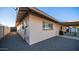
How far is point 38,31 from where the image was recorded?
3195 mm

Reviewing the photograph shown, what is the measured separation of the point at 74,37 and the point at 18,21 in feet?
4.08

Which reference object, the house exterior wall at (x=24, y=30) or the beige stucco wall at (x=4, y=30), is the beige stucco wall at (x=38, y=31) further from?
the beige stucco wall at (x=4, y=30)

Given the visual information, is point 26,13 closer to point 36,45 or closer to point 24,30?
point 24,30

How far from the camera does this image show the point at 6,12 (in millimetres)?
3145

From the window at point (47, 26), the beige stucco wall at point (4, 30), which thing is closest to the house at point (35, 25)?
the window at point (47, 26)

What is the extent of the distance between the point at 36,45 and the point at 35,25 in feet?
1.39

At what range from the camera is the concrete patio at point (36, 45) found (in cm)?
313

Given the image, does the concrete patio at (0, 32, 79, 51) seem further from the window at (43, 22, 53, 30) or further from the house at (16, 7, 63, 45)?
the window at (43, 22, 53, 30)

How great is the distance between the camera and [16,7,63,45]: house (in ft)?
10.3

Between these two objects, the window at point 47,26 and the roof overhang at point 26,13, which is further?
the window at point 47,26

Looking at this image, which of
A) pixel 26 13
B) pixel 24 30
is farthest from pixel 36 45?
pixel 26 13

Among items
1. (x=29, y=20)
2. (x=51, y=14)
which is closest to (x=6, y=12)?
(x=29, y=20)

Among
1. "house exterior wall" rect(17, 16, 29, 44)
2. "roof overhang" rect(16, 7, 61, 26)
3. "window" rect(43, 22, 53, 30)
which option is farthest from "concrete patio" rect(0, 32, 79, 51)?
"roof overhang" rect(16, 7, 61, 26)
